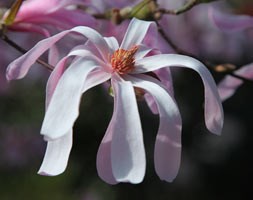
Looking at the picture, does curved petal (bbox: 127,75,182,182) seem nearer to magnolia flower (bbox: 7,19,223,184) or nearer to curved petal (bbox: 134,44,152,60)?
magnolia flower (bbox: 7,19,223,184)

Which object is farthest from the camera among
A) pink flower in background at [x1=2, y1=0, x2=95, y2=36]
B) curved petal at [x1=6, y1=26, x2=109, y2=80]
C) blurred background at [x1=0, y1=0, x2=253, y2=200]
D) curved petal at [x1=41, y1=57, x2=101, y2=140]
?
blurred background at [x1=0, y1=0, x2=253, y2=200]

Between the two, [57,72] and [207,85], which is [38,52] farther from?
[207,85]

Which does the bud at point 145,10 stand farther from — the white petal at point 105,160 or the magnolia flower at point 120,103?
the white petal at point 105,160

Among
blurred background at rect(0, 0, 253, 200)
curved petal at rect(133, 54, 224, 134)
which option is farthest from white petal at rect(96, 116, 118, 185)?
blurred background at rect(0, 0, 253, 200)

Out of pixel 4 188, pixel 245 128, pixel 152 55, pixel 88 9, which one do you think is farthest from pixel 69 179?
pixel 152 55

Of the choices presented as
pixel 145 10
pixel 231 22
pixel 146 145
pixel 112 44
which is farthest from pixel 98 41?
pixel 146 145

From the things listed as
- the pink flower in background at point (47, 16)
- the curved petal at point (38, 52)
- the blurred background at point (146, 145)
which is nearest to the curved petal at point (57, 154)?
the curved petal at point (38, 52)
